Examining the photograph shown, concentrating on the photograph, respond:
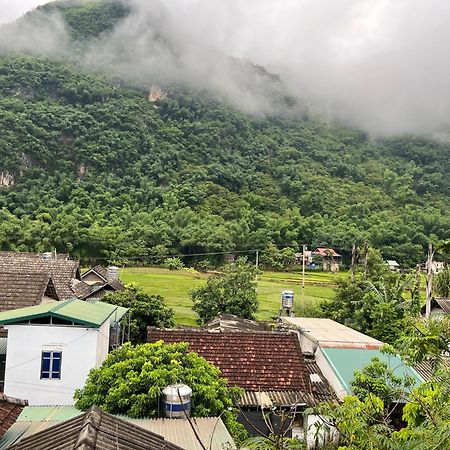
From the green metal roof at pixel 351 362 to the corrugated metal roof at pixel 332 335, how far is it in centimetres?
23

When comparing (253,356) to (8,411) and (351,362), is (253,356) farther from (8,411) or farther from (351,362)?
(8,411)

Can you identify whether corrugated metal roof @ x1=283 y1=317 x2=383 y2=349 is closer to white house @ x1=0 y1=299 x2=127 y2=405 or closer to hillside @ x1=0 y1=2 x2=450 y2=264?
white house @ x1=0 y1=299 x2=127 y2=405

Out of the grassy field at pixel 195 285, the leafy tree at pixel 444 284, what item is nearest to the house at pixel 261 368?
the grassy field at pixel 195 285

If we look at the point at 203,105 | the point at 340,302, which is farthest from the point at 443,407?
the point at 203,105

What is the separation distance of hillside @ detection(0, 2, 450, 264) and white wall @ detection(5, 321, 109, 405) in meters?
43.1

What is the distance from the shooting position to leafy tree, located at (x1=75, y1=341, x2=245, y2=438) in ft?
30.9

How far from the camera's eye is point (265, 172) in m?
107

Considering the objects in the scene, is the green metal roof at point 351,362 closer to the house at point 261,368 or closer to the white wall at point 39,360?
the house at point 261,368

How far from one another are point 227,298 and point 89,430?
2200 centimetres

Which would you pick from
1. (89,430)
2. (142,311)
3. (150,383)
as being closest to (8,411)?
(150,383)

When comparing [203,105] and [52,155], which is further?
[203,105]

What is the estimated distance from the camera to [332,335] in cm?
1669

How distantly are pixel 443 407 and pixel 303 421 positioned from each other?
8.20 metres

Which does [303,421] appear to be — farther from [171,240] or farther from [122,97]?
[122,97]
